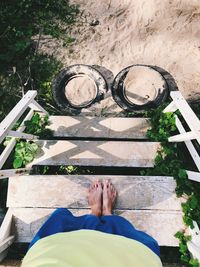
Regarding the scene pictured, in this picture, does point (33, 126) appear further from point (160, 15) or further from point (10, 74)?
point (160, 15)

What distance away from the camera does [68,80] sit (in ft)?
13.1

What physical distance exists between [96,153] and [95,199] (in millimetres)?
544

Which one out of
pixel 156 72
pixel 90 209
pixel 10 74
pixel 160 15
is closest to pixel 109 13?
pixel 160 15

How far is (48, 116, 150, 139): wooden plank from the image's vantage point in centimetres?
360

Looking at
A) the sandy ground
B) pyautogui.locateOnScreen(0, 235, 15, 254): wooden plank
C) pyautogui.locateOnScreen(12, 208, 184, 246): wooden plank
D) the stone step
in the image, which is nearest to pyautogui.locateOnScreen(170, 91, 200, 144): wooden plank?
pyautogui.locateOnScreen(12, 208, 184, 246): wooden plank

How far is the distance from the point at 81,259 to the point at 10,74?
124 inches

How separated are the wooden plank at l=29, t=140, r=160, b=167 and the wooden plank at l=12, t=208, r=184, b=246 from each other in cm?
50

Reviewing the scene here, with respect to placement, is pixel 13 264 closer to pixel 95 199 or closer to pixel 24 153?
pixel 95 199

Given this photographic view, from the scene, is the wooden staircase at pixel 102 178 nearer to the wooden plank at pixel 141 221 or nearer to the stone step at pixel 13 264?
the wooden plank at pixel 141 221

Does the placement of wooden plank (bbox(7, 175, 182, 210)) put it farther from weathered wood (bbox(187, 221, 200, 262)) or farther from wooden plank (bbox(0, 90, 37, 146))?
wooden plank (bbox(0, 90, 37, 146))

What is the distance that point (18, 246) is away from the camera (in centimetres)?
332

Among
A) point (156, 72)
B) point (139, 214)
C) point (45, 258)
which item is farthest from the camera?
point (156, 72)

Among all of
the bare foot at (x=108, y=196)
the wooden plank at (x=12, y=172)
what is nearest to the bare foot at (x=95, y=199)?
the bare foot at (x=108, y=196)

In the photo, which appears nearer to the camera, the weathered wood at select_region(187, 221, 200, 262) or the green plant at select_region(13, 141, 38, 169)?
the weathered wood at select_region(187, 221, 200, 262)
